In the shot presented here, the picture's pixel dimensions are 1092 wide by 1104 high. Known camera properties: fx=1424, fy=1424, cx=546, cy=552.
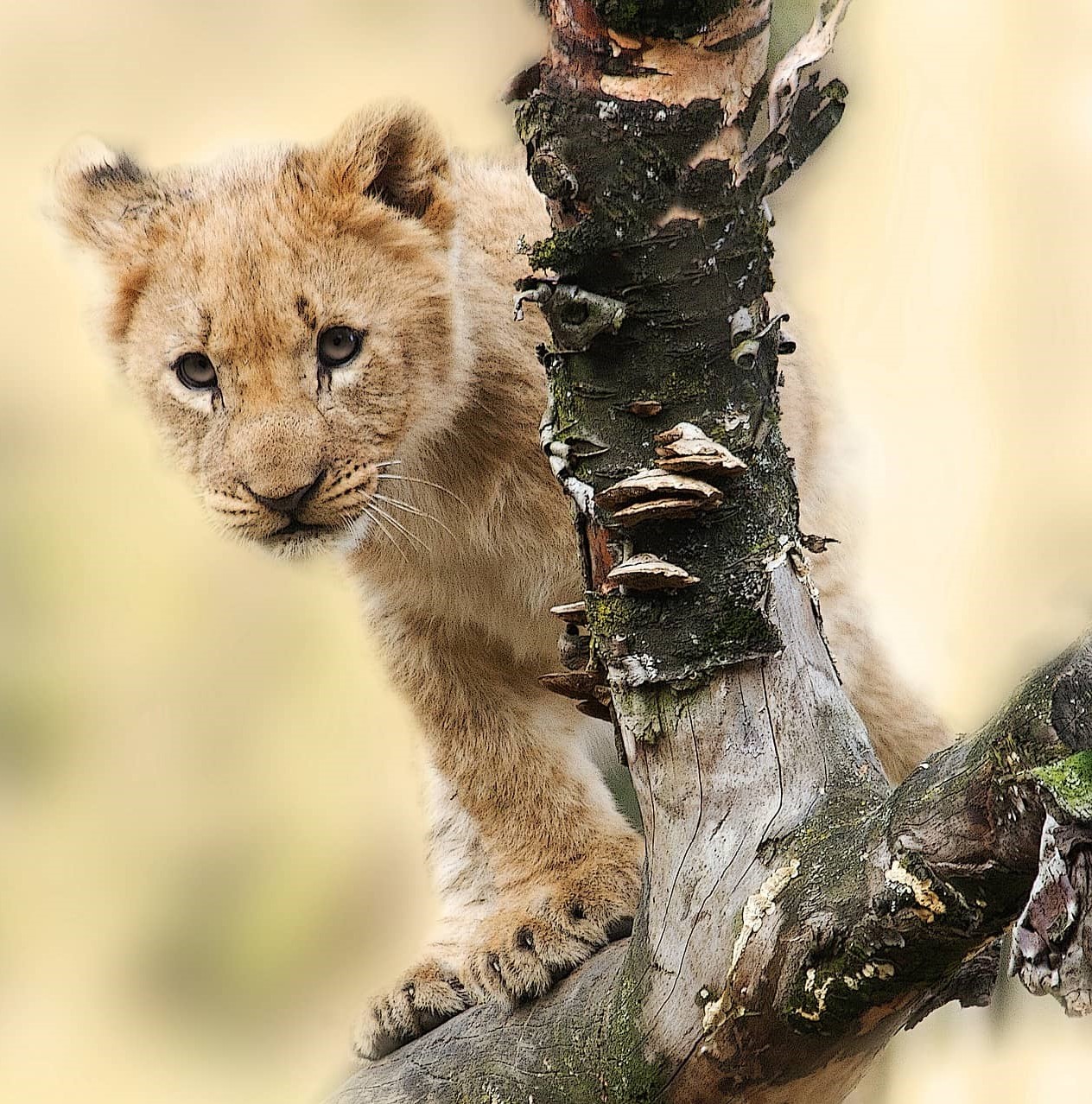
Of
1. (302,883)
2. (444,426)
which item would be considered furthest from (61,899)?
(444,426)

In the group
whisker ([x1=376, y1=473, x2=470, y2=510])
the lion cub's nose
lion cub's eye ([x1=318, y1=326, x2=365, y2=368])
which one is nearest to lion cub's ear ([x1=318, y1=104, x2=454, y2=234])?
lion cub's eye ([x1=318, y1=326, x2=365, y2=368])

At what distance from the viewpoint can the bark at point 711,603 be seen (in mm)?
1286

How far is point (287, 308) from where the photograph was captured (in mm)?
1964

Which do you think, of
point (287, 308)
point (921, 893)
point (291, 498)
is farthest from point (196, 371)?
point (921, 893)

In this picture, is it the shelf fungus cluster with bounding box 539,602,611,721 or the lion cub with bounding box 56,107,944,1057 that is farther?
the lion cub with bounding box 56,107,944,1057

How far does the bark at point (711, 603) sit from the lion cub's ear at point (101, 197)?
1.02m

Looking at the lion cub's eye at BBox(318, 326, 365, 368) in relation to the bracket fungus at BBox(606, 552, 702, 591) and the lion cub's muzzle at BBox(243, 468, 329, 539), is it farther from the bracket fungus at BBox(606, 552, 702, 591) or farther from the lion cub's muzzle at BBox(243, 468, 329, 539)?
the bracket fungus at BBox(606, 552, 702, 591)

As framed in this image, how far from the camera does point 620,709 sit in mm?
1533

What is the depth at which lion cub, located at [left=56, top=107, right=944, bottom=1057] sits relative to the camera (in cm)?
196

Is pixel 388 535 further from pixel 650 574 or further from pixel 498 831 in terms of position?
pixel 650 574

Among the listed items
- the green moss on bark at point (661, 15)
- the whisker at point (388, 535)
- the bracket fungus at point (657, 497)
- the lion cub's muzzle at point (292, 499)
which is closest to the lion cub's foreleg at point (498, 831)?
the whisker at point (388, 535)

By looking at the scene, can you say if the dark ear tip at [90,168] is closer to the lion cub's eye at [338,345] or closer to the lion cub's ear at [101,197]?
the lion cub's ear at [101,197]

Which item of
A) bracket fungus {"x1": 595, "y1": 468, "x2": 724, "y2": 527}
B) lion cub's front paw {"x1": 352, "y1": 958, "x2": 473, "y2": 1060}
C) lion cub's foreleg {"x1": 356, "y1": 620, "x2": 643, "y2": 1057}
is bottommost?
lion cub's front paw {"x1": 352, "y1": 958, "x2": 473, "y2": 1060}

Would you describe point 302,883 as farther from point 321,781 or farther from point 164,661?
point 164,661
